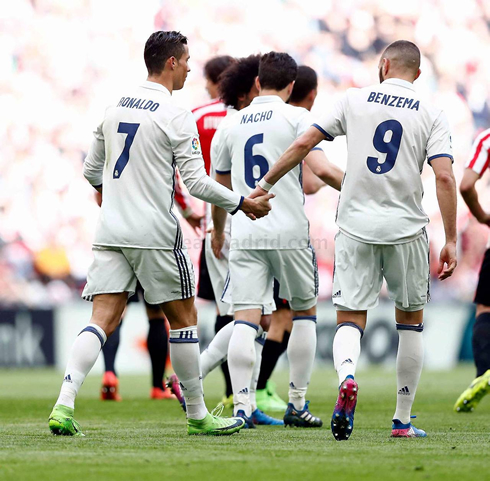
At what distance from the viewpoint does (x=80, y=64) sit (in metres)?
17.7

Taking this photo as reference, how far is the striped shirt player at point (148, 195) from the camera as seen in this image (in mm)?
4656

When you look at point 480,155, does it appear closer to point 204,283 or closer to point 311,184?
point 311,184

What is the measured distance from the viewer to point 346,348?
4.64 metres

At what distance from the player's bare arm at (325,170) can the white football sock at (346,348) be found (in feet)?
3.08

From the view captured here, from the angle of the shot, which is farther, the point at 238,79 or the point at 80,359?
the point at 238,79

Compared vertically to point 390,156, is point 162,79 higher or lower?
higher

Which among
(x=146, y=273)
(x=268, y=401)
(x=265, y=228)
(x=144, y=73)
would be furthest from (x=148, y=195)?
(x=144, y=73)

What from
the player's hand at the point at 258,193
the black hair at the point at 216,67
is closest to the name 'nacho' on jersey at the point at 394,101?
the player's hand at the point at 258,193

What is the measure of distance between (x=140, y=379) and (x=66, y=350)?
200 centimetres

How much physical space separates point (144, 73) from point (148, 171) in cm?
1398

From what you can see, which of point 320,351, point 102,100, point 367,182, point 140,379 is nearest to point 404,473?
point 367,182

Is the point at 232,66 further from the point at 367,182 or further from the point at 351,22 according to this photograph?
the point at 351,22

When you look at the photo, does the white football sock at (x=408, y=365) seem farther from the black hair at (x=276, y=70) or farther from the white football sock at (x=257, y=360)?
the black hair at (x=276, y=70)

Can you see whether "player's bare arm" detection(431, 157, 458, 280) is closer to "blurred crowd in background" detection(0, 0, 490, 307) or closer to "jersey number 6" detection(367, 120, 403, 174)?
"jersey number 6" detection(367, 120, 403, 174)
